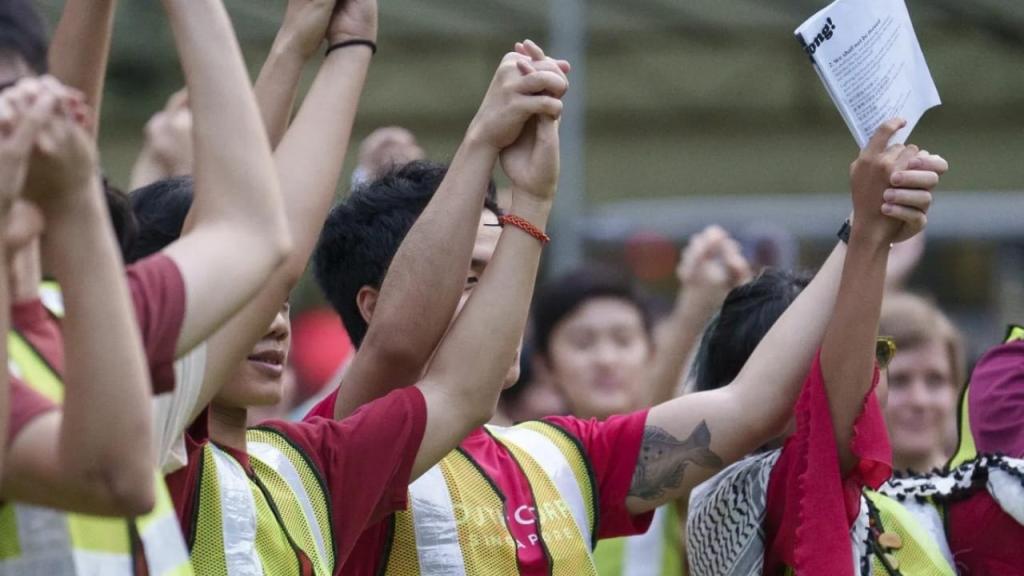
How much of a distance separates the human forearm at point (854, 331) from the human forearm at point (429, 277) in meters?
0.57

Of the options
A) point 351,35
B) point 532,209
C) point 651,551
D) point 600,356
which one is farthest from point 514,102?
point 600,356

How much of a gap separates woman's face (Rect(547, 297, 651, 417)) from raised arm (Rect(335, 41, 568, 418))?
2.41 metres

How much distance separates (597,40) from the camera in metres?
15.7

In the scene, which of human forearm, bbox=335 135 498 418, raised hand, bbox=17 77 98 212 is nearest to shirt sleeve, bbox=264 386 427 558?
human forearm, bbox=335 135 498 418

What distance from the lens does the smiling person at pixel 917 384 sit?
13.7ft

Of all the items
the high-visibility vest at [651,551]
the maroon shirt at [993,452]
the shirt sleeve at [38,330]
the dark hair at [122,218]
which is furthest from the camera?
the high-visibility vest at [651,551]

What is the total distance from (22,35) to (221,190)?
10.4 inches

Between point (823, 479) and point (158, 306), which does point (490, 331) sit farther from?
point (158, 306)

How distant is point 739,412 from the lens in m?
2.99

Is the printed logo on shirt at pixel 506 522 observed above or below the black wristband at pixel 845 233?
below

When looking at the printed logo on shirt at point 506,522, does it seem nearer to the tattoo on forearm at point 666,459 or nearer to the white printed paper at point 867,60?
the tattoo on forearm at point 666,459

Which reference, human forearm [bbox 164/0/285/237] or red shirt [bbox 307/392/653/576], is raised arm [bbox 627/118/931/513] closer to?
red shirt [bbox 307/392/653/576]

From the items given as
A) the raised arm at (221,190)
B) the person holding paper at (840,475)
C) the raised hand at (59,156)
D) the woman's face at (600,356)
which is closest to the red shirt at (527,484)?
the person holding paper at (840,475)

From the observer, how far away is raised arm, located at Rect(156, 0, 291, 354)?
6.34ft
